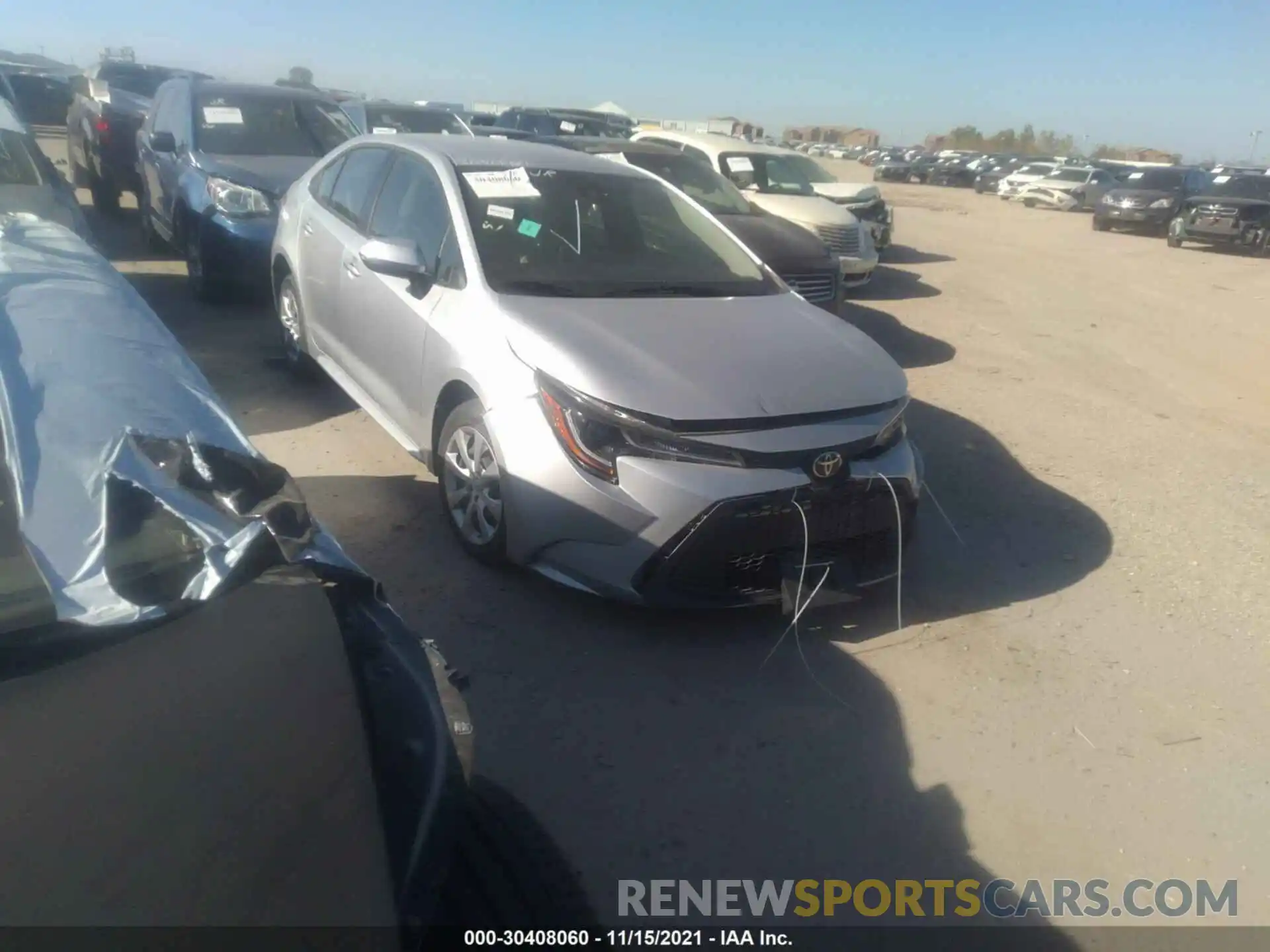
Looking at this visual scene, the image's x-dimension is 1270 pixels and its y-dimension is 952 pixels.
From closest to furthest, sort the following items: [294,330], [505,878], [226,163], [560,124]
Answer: [505,878] < [294,330] < [226,163] < [560,124]

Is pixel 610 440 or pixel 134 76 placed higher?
pixel 610 440

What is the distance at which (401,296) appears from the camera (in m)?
4.86

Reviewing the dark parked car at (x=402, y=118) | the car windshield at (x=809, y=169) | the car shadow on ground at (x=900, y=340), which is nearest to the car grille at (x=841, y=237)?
the car shadow on ground at (x=900, y=340)

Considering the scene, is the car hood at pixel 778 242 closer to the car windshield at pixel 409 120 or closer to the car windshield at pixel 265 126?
the car windshield at pixel 265 126

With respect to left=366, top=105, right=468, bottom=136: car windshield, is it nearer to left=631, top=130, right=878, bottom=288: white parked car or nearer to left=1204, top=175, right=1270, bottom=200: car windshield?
left=631, top=130, right=878, bottom=288: white parked car

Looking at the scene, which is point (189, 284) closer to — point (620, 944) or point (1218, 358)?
point (620, 944)

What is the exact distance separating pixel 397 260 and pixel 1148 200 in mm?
23034

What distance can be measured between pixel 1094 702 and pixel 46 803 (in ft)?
11.4

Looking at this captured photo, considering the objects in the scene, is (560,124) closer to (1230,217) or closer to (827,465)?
(1230,217)

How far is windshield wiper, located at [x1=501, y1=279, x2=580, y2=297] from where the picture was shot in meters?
4.48

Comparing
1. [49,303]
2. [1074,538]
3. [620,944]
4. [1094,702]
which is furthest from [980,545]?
[49,303]

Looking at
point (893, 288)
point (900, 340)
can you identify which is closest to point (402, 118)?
point (893, 288)

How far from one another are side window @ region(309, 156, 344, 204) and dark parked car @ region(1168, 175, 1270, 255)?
18948 millimetres

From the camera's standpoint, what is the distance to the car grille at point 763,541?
12.0 ft
